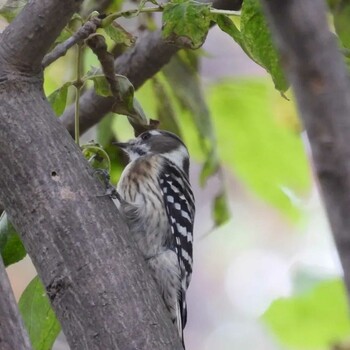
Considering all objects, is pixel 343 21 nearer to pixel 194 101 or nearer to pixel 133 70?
pixel 194 101

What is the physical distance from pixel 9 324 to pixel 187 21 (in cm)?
77

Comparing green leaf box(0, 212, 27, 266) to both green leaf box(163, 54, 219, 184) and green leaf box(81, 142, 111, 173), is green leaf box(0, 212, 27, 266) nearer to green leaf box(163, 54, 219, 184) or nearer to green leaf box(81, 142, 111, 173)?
green leaf box(81, 142, 111, 173)

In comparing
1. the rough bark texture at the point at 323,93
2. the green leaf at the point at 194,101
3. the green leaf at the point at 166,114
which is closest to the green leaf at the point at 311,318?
the green leaf at the point at 194,101

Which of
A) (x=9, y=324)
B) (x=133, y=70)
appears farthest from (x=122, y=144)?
(x=9, y=324)

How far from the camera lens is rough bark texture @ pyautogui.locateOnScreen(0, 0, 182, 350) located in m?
1.76

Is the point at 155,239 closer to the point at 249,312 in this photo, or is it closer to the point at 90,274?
the point at 90,274

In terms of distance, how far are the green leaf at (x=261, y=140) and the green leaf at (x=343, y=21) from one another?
0.66 metres

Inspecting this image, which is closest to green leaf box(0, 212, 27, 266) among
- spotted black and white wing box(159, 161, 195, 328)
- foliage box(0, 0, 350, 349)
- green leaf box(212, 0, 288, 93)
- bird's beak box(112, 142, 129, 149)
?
foliage box(0, 0, 350, 349)

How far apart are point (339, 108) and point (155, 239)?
245 centimetres

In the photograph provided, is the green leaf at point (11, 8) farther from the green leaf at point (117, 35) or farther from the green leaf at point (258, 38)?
the green leaf at point (258, 38)

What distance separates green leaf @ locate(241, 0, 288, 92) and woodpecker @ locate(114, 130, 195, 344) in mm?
1184

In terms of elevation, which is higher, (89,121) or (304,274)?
(89,121)

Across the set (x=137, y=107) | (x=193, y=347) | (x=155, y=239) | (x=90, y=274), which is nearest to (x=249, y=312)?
(x=193, y=347)

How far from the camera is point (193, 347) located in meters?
7.54
